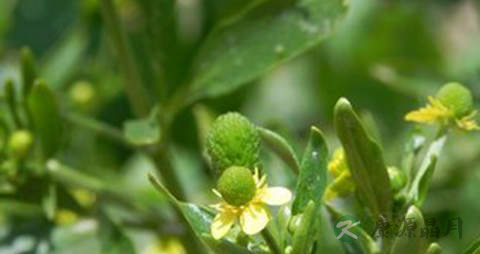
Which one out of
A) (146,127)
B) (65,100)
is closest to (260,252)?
(146,127)

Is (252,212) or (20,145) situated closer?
(252,212)

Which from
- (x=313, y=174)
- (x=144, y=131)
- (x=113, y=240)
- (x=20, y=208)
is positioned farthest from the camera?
(x=20, y=208)

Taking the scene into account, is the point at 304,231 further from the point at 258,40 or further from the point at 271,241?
the point at 258,40

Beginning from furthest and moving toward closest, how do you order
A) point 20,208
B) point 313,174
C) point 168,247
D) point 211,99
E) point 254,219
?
point 211,99, point 168,247, point 20,208, point 313,174, point 254,219

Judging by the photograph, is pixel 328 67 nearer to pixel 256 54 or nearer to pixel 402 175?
pixel 256 54

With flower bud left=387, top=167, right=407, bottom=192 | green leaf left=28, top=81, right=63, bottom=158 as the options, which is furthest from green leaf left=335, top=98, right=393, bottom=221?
green leaf left=28, top=81, right=63, bottom=158

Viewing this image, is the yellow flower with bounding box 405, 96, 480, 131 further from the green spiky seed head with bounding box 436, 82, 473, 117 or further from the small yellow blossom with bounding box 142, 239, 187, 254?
the small yellow blossom with bounding box 142, 239, 187, 254

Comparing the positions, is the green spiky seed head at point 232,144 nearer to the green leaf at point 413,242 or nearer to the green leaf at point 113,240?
the green leaf at point 413,242

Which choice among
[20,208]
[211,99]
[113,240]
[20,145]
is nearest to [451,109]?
[113,240]
